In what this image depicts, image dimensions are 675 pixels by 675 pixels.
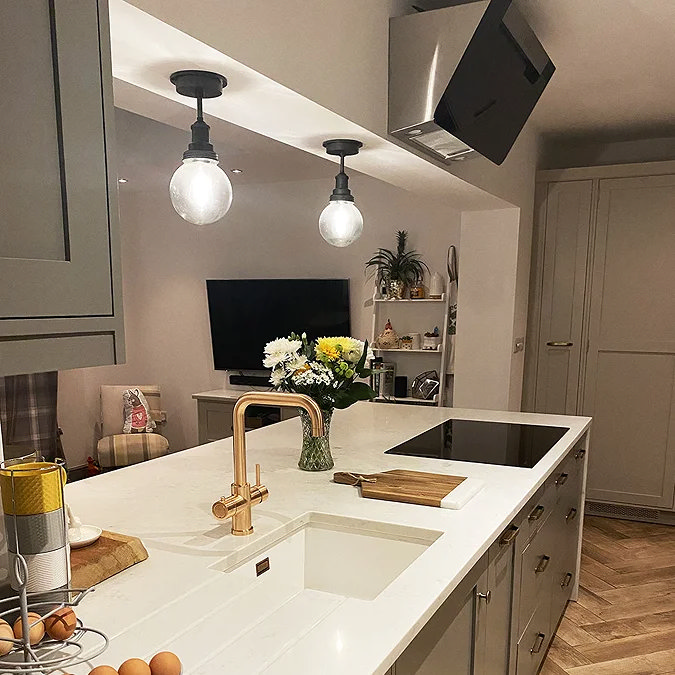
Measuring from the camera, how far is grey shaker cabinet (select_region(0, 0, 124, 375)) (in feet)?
2.74

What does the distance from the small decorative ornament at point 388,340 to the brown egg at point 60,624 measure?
398 centimetres

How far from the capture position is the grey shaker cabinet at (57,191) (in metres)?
0.83

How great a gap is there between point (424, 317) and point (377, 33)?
3131 millimetres

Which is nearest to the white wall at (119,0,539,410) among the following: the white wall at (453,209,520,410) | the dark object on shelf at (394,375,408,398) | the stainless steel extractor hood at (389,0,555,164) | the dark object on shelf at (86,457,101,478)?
the stainless steel extractor hood at (389,0,555,164)

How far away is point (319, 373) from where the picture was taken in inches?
80.5

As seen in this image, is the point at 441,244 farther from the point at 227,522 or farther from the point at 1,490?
the point at 1,490

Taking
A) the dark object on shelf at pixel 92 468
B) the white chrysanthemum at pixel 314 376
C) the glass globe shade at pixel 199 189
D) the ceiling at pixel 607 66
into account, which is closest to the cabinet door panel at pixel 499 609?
the white chrysanthemum at pixel 314 376

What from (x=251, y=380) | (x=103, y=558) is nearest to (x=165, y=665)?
(x=103, y=558)

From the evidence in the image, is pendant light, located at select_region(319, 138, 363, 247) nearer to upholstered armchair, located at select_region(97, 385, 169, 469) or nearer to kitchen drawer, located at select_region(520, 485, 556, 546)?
kitchen drawer, located at select_region(520, 485, 556, 546)

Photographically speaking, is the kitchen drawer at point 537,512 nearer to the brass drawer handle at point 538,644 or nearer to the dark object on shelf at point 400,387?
the brass drawer handle at point 538,644

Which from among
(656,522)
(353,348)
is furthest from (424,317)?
(353,348)

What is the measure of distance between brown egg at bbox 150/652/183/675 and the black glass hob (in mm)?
1542

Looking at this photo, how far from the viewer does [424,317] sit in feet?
16.4

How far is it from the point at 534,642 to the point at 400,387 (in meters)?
2.66
